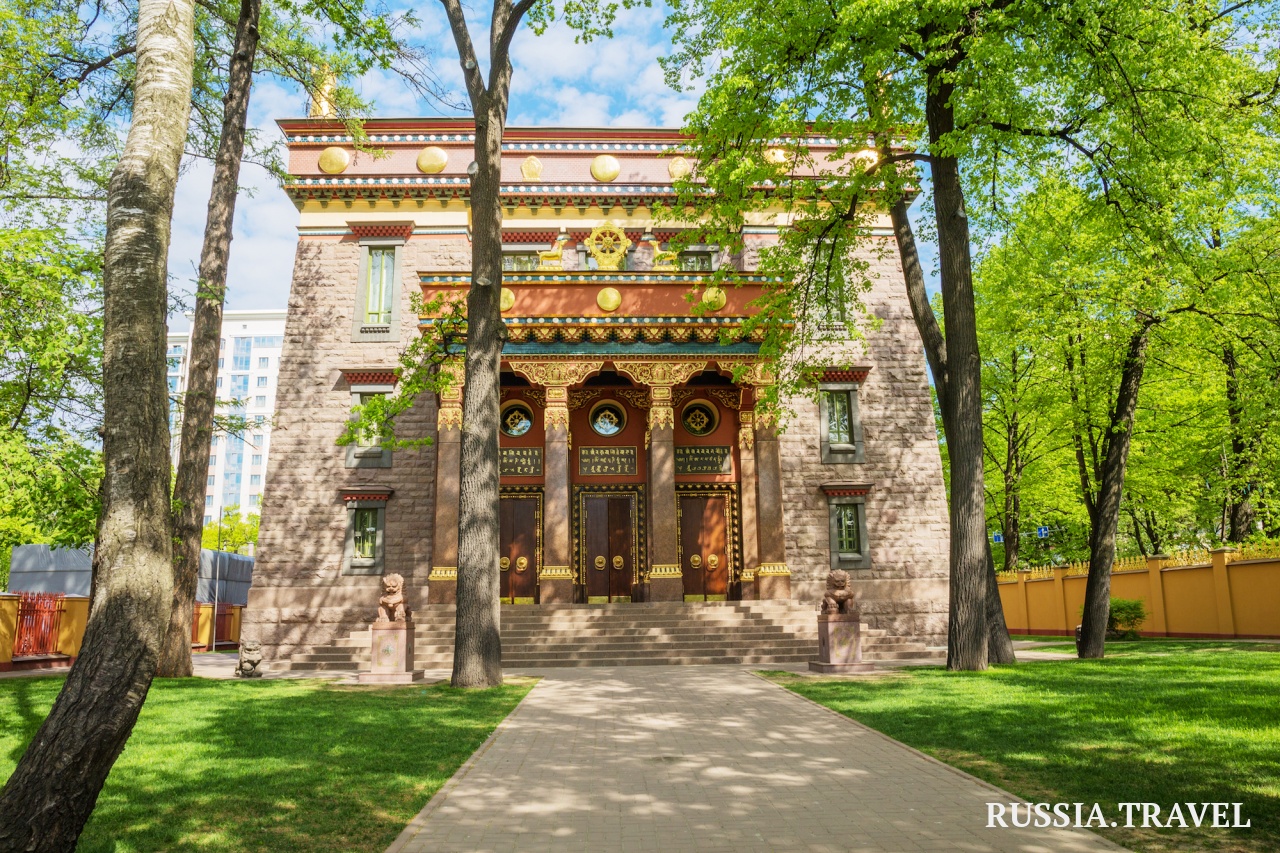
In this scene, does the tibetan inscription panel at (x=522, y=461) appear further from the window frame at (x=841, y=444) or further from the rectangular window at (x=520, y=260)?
the window frame at (x=841, y=444)

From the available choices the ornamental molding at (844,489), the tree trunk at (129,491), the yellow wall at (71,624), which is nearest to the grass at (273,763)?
the tree trunk at (129,491)

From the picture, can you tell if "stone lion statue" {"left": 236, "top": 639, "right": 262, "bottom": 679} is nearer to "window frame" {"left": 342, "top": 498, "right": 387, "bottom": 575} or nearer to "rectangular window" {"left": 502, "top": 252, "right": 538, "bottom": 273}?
"window frame" {"left": 342, "top": 498, "right": 387, "bottom": 575}

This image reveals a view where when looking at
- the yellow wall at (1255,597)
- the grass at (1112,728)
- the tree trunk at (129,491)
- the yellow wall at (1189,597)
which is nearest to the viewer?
the tree trunk at (129,491)

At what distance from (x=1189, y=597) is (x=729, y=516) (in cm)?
1210

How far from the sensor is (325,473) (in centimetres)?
2225

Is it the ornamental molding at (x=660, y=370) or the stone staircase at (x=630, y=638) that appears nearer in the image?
the stone staircase at (x=630, y=638)

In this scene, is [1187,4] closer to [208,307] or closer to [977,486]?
[977,486]

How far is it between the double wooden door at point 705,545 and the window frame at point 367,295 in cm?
944

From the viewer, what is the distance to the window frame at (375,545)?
2173 centimetres

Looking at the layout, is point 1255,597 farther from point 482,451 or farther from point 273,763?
point 273,763

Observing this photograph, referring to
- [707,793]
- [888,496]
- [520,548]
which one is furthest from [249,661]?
[888,496]

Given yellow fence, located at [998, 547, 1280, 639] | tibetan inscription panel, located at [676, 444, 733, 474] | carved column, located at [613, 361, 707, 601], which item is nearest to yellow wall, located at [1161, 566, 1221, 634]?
yellow fence, located at [998, 547, 1280, 639]

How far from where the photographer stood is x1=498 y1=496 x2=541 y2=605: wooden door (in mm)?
23016

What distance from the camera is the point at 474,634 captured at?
13203mm
